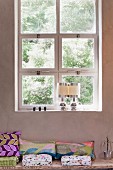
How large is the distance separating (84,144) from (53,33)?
61.7 inches

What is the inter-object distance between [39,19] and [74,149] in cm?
185

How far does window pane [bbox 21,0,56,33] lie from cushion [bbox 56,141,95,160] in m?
1.58

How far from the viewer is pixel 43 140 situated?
12.5 ft

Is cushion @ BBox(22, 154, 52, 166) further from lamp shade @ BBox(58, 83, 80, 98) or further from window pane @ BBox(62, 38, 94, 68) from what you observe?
window pane @ BBox(62, 38, 94, 68)

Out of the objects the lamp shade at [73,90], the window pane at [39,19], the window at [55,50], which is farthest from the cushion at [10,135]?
the window pane at [39,19]

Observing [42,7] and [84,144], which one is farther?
Result: [42,7]

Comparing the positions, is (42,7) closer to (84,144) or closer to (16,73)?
(16,73)

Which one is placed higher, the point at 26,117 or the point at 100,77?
the point at 100,77

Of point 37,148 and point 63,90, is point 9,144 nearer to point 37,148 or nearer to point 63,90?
point 37,148

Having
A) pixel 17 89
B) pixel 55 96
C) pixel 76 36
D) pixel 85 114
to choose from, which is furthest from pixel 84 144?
pixel 76 36

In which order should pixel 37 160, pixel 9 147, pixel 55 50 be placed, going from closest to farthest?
pixel 37 160
pixel 9 147
pixel 55 50

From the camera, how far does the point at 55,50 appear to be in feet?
13.5

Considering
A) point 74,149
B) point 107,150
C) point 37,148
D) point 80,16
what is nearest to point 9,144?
point 37,148

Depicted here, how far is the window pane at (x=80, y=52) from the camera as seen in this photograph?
4.16 m
